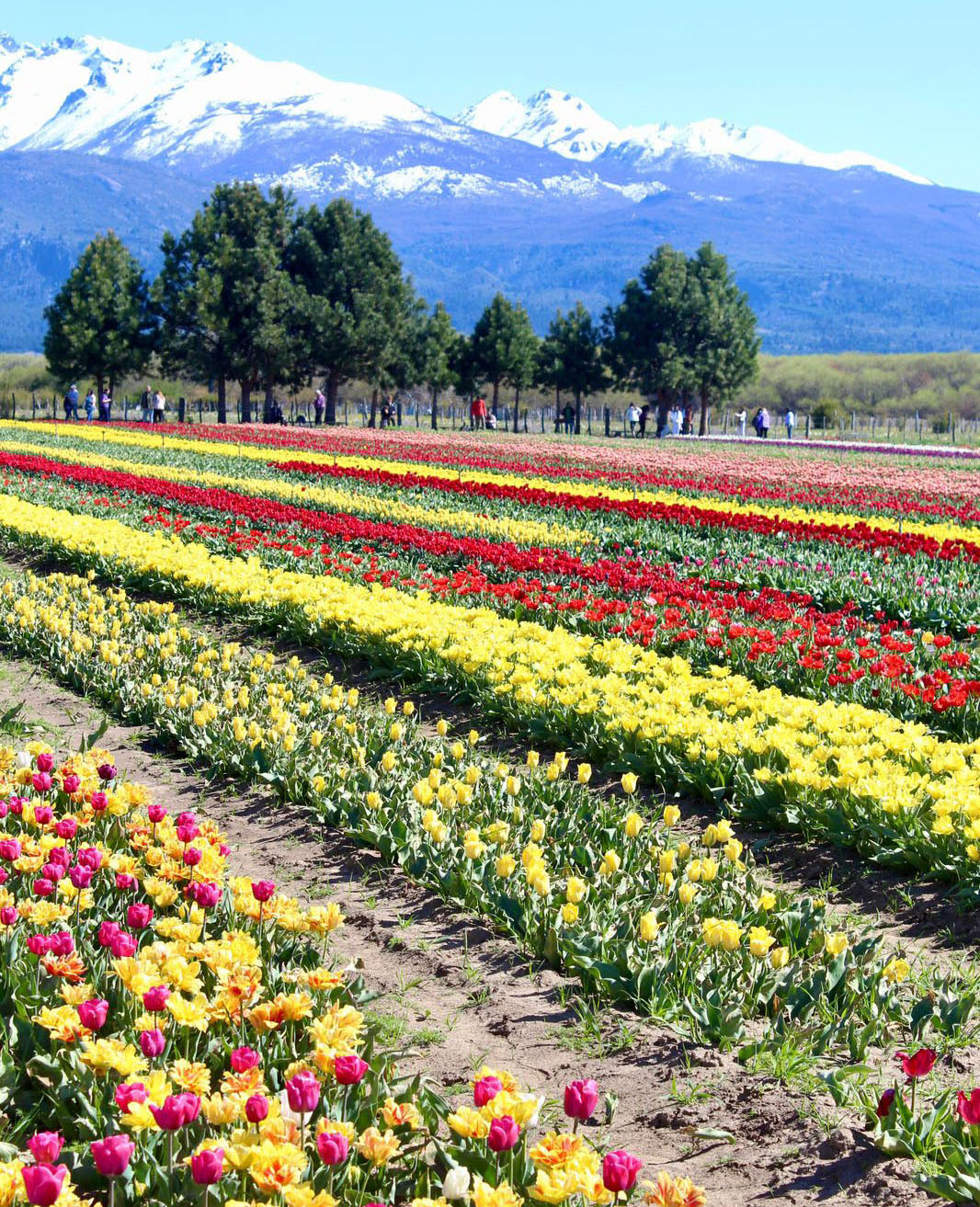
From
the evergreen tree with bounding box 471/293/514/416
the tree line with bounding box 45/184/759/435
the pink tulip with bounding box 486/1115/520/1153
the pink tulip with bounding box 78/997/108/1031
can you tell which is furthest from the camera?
the evergreen tree with bounding box 471/293/514/416

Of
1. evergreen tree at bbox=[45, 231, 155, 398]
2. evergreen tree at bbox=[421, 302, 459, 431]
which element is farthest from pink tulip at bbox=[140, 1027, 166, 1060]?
evergreen tree at bbox=[421, 302, 459, 431]

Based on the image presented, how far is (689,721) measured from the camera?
6777mm

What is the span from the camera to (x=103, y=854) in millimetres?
4855

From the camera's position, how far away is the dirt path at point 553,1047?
344 centimetres

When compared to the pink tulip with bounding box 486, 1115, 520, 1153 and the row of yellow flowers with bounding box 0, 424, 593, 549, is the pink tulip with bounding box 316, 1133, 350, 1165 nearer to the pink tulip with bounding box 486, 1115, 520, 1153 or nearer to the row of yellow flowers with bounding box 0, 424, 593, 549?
the pink tulip with bounding box 486, 1115, 520, 1153

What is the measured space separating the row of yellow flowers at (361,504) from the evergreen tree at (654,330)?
48.9 meters

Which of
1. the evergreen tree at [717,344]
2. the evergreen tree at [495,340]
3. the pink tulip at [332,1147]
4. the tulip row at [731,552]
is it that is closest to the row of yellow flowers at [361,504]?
the tulip row at [731,552]

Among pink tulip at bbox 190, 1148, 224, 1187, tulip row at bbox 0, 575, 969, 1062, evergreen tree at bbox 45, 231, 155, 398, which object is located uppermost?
evergreen tree at bbox 45, 231, 155, 398

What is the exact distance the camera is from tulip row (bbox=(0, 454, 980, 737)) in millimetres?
7773

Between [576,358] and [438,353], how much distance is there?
917 cm

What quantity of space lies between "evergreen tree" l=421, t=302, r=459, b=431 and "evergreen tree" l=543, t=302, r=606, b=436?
6.55 meters

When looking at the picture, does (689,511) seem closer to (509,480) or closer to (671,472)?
(509,480)

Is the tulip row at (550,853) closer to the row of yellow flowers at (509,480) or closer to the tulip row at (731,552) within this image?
the tulip row at (731,552)

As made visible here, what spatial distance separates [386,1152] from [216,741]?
4.62 metres
